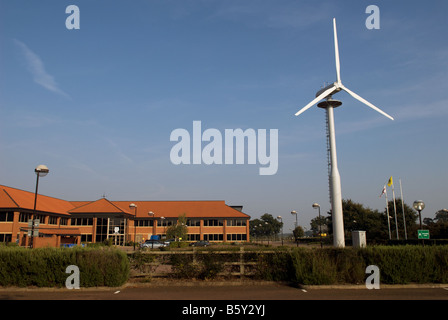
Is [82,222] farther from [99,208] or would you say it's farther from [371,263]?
[371,263]

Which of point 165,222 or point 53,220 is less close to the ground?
point 165,222

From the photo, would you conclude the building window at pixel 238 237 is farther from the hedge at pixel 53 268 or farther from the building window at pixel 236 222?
the hedge at pixel 53 268

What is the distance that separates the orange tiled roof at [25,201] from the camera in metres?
52.6

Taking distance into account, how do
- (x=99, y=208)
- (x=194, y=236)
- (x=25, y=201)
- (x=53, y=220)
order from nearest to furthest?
1. (x=25, y=201)
2. (x=53, y=220)
3. (x=99, y=208)
4. (x=194, y=236)

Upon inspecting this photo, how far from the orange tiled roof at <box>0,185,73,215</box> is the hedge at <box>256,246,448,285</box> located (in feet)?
161

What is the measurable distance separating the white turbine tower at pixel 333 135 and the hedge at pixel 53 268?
20370 millimetres

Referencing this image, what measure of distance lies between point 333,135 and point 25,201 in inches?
1881

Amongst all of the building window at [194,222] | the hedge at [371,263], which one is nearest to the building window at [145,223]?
the building window at [194,222]

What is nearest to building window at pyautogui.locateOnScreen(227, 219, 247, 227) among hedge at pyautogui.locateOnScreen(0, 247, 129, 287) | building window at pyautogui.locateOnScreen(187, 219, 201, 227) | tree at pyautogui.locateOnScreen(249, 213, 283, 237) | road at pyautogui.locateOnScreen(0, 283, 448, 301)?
building window at pyautogui.locateOnScreen(187, 219, 201, 227)

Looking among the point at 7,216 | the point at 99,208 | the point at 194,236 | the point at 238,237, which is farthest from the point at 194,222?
the point at 7,216

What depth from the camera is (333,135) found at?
33.2 m

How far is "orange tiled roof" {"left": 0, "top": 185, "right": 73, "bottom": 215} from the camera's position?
173ft

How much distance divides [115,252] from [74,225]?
58.7 meters
